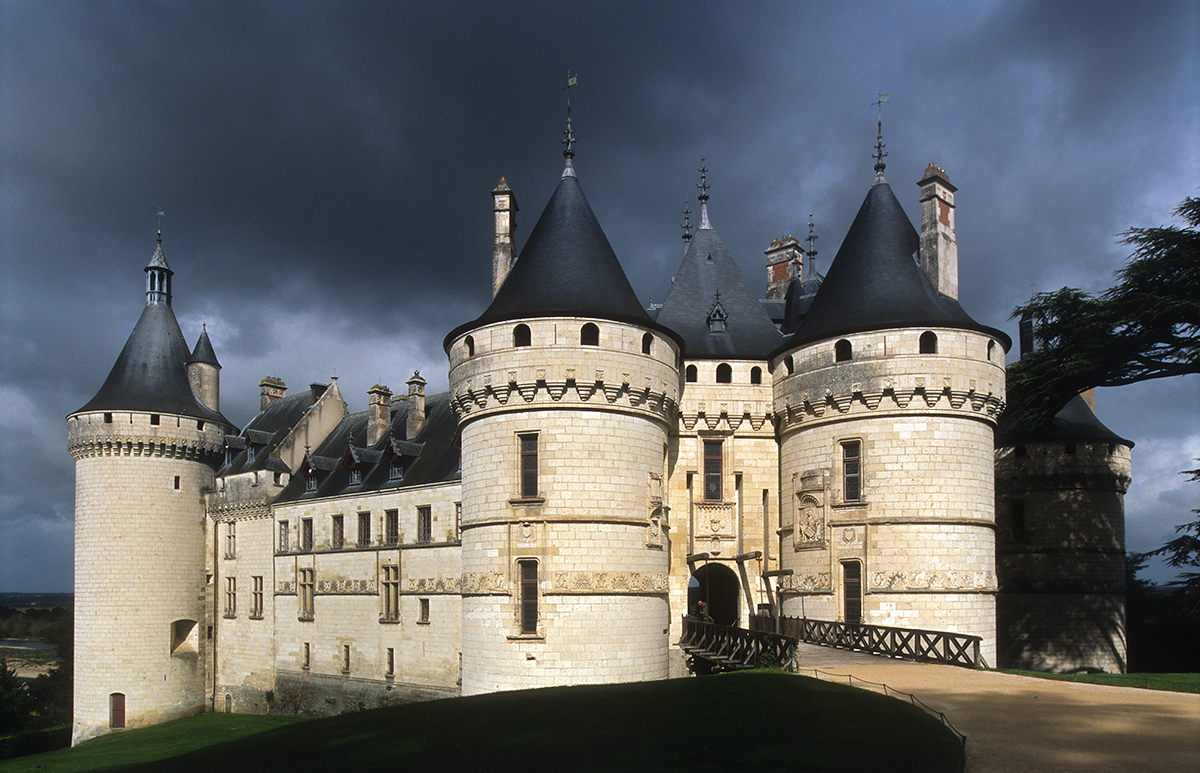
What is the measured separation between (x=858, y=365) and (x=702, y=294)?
7055 mm

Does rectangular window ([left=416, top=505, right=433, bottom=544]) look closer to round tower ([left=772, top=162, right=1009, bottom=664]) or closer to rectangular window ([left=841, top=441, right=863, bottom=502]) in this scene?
round tower ([left=772, top=162, right=1009, bottom=664])

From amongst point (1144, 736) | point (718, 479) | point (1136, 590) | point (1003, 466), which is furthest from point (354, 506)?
point (1136, 590)

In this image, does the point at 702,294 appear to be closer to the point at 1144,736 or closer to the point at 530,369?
the point at 530,369

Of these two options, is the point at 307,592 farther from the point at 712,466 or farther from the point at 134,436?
the point at 712,466

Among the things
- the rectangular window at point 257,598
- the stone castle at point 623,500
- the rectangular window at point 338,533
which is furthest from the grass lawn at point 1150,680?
the rectangular window at point 257,598

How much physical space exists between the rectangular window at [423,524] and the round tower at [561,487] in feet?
31.5

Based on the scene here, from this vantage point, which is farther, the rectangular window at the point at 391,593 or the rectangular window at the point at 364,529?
the rectangular window at the point at 364,529

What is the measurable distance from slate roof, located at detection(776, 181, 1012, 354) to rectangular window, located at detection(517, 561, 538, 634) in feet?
30.3

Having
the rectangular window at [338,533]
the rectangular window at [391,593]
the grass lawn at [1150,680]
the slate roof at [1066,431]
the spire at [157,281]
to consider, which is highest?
the spire at [157,281]

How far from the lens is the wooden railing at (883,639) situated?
18594mm

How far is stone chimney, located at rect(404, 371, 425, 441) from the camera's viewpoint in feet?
120

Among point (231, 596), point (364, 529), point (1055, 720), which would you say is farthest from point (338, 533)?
point (1055, 720)

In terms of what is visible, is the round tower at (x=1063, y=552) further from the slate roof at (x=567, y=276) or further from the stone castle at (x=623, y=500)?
the slate roof at (x=567, y=276)

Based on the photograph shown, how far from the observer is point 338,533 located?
35.7 meters
